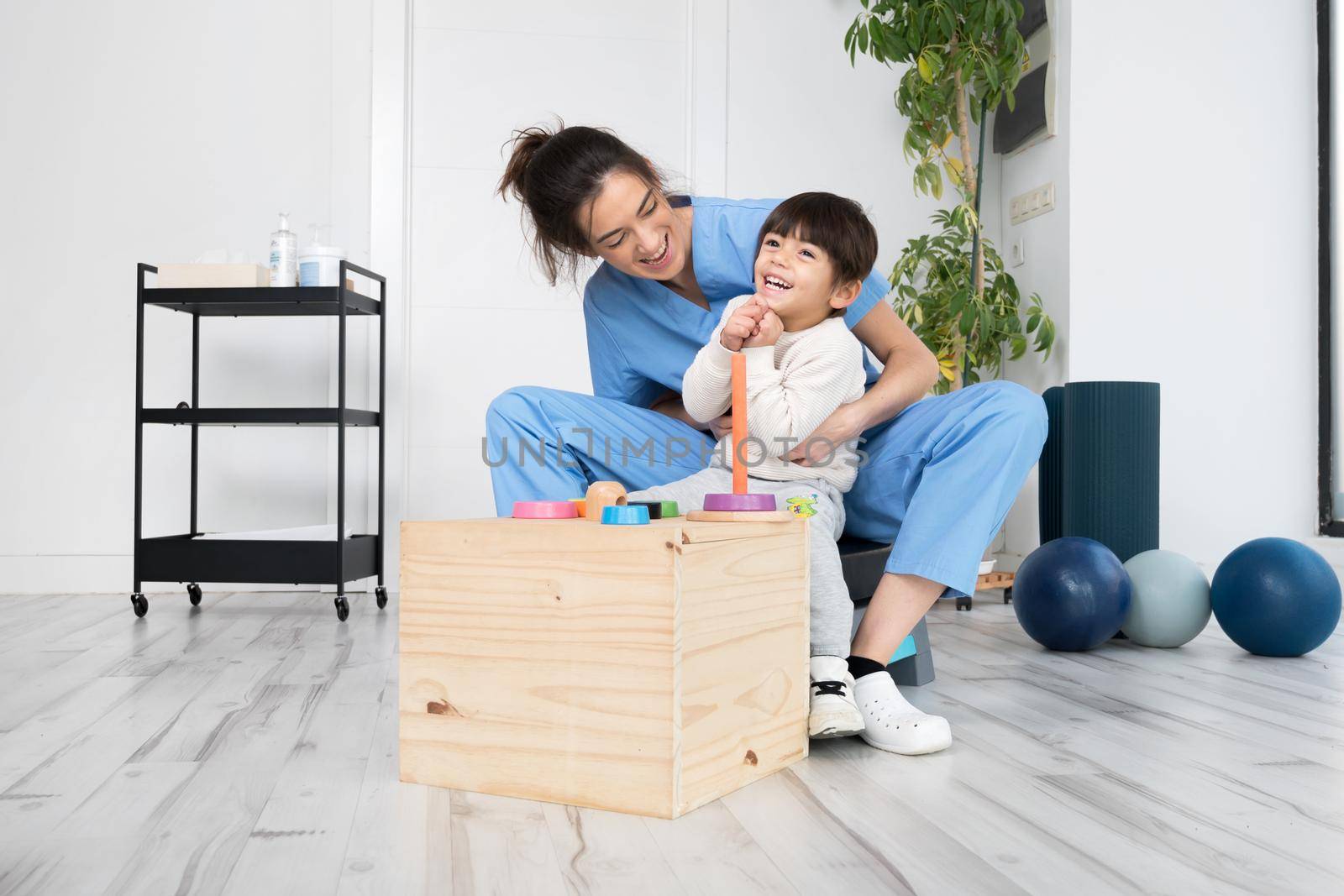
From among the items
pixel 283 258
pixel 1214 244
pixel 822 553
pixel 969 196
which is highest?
pixel 969 196

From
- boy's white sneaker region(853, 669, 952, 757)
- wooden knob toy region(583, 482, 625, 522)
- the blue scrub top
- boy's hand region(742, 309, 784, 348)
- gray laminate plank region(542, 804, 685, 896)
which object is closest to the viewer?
gray laminate plank region(542, 804, 685, 896)

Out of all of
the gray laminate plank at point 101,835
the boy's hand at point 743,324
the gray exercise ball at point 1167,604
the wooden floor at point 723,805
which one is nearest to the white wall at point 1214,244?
the gray exercise ball at point 1167,604

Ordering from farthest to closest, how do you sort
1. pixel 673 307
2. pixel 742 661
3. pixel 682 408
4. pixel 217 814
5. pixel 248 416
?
pixel 248 416 < pixel 682 408 < pixel 673 307 < pixel 742 661 < pixel 217 814

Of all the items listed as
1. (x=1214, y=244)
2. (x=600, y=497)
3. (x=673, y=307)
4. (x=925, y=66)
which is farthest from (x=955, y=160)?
(x=600, y=497)

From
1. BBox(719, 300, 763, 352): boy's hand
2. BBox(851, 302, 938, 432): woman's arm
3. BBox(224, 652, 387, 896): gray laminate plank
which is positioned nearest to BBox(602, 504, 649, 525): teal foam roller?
BBox(224, 652, 387, 896): gray laminate plank

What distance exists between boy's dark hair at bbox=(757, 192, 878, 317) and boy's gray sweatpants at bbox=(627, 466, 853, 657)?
0.32 meters

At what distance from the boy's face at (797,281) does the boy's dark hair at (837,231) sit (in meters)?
0.01

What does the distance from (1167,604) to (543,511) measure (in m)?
1.53

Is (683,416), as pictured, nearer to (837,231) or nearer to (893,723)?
(837,231)

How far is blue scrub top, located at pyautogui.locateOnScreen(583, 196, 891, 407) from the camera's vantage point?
70.9 inches

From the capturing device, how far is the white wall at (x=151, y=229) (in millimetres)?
3217

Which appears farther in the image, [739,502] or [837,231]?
[837,231]

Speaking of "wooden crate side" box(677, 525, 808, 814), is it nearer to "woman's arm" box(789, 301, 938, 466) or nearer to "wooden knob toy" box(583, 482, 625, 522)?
Answer: "wooden knob toy" box(583, 482, 625, 522)

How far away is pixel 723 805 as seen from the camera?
3.65 feet
